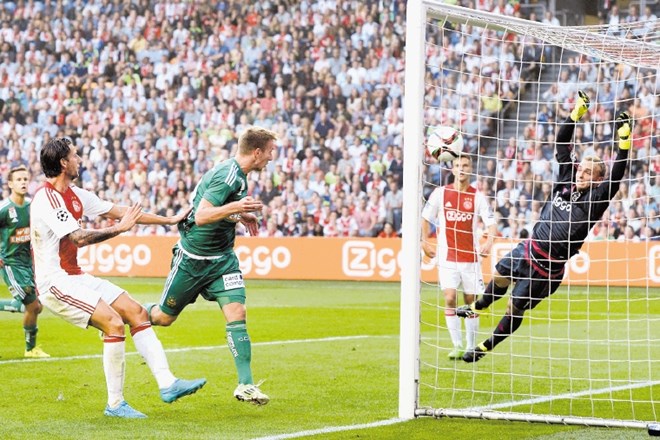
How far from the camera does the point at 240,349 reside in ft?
26.9

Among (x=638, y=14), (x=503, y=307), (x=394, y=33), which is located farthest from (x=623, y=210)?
(x=394, y=33)

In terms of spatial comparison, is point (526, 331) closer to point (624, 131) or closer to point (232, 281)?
point (624, 131)

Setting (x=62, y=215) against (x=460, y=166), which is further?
(x=460, y=166)

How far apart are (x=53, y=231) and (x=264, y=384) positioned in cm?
266

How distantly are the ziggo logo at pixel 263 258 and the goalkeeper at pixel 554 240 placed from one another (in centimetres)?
1392

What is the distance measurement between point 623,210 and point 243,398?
49.6ft

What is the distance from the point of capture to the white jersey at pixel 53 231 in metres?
8.13

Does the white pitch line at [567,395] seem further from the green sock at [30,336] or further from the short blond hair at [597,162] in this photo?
the green sock at [30,336]

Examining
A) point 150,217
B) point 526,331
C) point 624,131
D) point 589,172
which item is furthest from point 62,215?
point 526,331

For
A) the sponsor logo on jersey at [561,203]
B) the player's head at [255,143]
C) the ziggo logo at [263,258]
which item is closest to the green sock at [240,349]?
the player's head at [255,143]

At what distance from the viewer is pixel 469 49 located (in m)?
26.3

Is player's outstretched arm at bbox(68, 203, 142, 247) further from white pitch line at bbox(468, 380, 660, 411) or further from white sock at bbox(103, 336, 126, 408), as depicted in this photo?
white pitch line at bbox(468, 380, 660, 411)

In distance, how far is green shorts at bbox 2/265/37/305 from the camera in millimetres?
12289

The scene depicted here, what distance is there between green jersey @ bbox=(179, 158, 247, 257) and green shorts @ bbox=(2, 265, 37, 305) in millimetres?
4252
